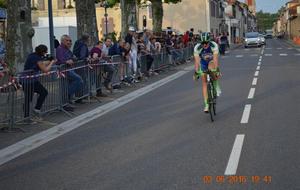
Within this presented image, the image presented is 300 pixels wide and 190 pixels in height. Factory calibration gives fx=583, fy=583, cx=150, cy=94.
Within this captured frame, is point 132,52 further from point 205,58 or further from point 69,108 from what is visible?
point 205,58

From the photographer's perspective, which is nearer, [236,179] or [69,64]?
[236,179]

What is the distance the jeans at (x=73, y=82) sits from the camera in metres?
13.8

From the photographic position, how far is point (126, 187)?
6441 millimetres

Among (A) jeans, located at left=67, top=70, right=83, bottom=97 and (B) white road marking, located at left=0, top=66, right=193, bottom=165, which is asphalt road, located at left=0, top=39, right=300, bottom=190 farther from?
(A) jeans, located at left=67, top=70, right=83, bottom=97

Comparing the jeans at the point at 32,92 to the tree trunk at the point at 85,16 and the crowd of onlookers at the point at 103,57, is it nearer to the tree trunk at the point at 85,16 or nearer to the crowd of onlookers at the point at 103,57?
the crowd of onlookers at the point at 103,57

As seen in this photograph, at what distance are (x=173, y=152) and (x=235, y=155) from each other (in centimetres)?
91

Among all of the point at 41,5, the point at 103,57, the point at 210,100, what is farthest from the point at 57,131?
the point at 41,5

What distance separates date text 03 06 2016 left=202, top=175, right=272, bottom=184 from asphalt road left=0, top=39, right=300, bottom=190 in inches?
0.4

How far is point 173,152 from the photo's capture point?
8.27 m

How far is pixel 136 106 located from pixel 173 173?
23.5 feet

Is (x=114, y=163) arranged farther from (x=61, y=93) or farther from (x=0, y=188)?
(x=61, y=93)

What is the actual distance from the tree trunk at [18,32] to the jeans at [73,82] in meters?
4.77

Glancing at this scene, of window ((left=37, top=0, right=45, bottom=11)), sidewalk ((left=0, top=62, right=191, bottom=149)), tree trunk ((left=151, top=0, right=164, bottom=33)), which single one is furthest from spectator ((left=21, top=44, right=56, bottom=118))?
window ((left=37, top=0, right=45, bottom=11))

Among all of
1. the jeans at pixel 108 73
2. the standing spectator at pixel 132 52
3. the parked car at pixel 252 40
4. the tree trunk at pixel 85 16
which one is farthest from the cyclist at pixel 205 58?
the parked car at pixel 252 40
